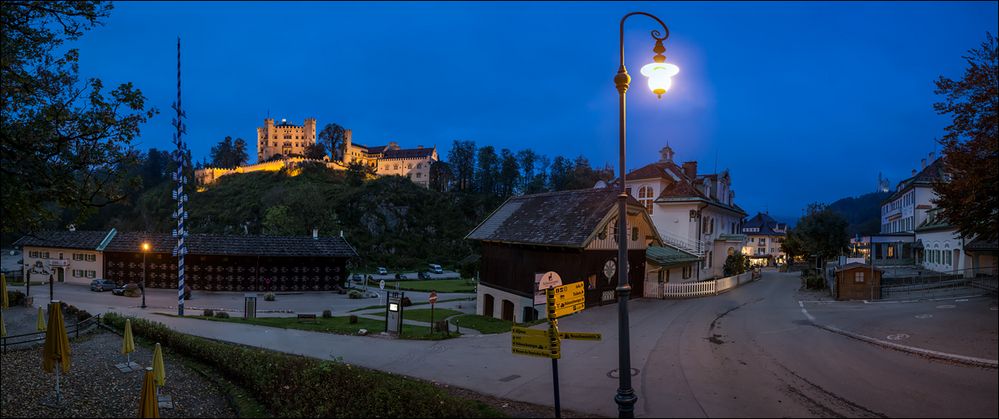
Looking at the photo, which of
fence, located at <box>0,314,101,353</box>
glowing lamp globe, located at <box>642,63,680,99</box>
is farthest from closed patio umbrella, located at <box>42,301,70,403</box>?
glowing lamp globe, located at <box>642,63,680,99</box>

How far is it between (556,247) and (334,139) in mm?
122353

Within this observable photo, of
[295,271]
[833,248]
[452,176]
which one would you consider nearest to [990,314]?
[833,248]

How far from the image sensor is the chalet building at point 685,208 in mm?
31172

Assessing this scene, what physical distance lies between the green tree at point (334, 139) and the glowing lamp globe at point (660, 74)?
131303 millimetres

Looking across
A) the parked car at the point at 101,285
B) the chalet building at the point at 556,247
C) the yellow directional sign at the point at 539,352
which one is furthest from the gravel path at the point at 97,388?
the parked car at the point at 101,285

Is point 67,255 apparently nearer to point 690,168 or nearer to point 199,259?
point 199,259

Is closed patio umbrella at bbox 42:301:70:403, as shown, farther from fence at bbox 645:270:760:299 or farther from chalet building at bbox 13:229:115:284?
chalet building at bbox 13:229:115:284

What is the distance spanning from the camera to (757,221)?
8000 cm

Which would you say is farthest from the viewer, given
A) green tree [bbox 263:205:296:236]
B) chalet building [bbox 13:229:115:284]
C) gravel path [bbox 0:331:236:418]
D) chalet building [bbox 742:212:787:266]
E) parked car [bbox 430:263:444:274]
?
chalet building [bbox 742:212:787:266]

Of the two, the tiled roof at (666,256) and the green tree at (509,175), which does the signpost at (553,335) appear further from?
the green tree at (509,175)

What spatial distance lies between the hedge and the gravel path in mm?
905

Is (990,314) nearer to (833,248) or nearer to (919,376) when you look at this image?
(919,376)

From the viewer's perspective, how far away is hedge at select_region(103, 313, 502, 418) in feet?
27.5

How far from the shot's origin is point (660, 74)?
313 inches
